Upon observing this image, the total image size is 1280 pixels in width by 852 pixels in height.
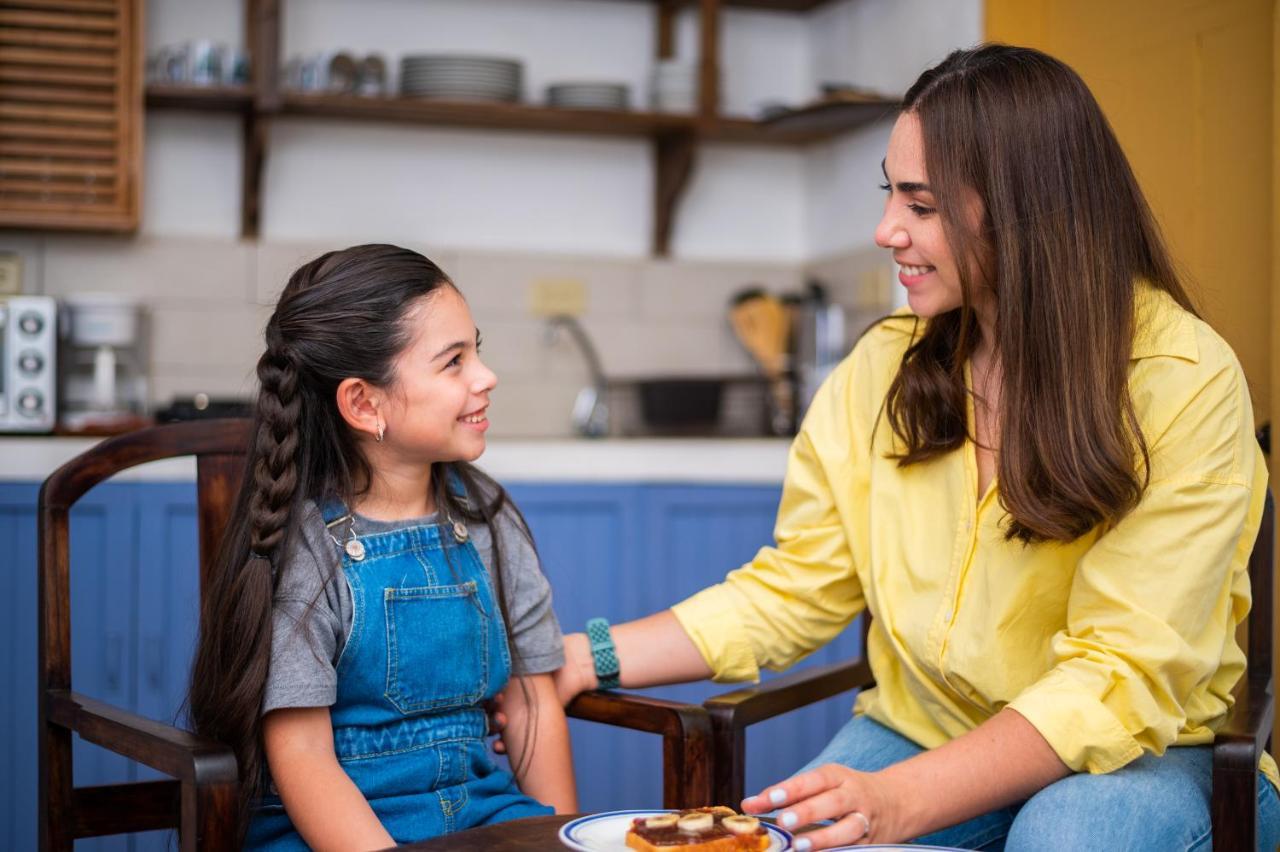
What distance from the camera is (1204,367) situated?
140 cm

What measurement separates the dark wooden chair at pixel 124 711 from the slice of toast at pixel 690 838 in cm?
33

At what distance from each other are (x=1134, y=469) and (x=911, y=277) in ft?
0.99

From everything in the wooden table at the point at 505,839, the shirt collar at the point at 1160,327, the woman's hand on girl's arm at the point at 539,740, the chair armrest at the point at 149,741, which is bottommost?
the woman's hand on girl's arm at the point at 539,740

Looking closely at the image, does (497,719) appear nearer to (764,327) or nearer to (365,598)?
(365,598)

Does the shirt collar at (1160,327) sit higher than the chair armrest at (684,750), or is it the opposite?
the shirt collar at (1160,327)

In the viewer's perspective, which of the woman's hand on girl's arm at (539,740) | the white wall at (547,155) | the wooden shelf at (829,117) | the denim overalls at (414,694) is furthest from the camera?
the white wall at (547,155)

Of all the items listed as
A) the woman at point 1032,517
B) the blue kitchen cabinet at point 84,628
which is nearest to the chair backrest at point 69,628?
the woman at point 1032,517

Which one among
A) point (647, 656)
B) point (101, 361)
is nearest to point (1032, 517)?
point (647, 656)

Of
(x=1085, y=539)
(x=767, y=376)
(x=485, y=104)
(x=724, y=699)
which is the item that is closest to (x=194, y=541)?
(x=485, y=104)

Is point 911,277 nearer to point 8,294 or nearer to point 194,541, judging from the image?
point 194,541

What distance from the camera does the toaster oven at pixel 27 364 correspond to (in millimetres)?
3098

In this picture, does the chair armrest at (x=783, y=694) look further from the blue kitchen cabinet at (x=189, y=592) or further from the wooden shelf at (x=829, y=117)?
the wooden shelf at (x=829, y=117)

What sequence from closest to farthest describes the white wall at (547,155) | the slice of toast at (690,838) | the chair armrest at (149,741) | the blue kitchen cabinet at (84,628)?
the slice of toast at (690,838)
the chair armrest at (149,741)
the blue kitchen cabinet at (84,628)
the white wall at (547,155)

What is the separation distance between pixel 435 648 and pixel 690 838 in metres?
0.49
